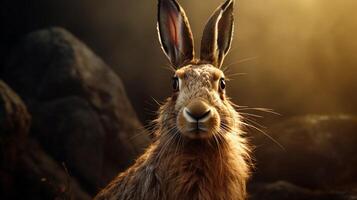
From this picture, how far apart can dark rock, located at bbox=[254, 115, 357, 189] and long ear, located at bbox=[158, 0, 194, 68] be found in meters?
2.32

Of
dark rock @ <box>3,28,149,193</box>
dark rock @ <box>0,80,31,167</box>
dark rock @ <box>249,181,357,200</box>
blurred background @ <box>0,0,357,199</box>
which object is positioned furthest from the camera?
blurred background @ <box>0,0,357,199</box>

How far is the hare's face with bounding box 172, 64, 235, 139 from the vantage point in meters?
3.46

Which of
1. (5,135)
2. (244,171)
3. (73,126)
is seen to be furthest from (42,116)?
(244,171)

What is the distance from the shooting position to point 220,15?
4062mm

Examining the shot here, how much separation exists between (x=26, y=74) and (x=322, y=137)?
364 centimetres

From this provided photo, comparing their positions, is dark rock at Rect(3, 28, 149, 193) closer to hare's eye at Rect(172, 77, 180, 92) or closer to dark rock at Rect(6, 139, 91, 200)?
dark rock at Rect(6, 139, 91, 200)

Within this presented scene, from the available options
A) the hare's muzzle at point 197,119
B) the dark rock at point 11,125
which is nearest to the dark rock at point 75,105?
the dark rock at point 11,125

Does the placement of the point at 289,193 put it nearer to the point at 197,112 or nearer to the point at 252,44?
the point at 252,44

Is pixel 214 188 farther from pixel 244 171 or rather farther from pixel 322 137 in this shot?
pixel 322 137

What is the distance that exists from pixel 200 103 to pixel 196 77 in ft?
1.17

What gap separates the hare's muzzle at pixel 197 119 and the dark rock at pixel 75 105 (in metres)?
2.64

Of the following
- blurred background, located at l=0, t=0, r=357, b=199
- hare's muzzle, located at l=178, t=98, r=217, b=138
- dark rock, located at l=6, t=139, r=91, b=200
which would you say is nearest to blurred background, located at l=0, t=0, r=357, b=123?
blurred background, located at l=0, t=0, r=357, b=199

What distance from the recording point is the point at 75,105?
612 centimetres

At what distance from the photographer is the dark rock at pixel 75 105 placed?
19.9ft
